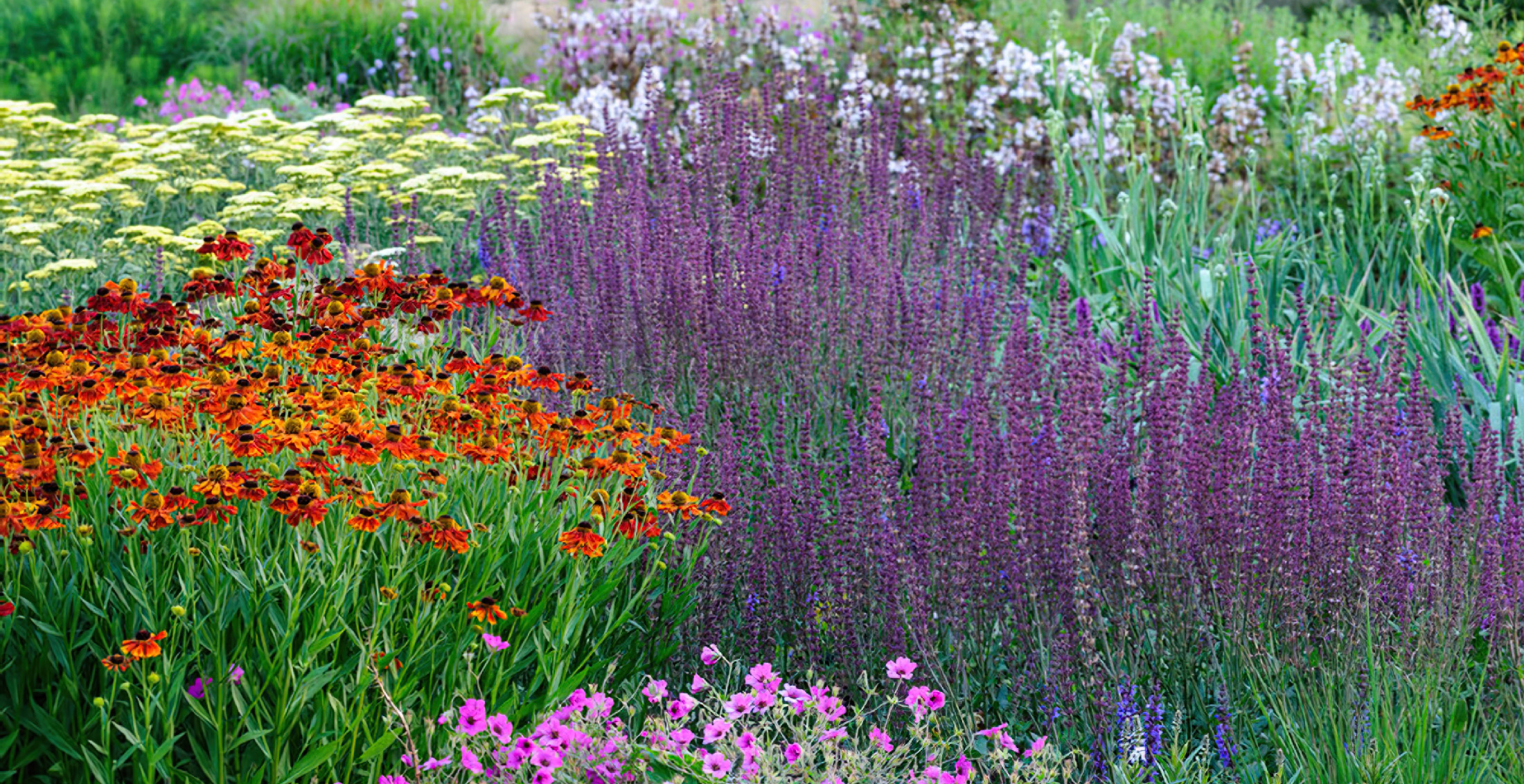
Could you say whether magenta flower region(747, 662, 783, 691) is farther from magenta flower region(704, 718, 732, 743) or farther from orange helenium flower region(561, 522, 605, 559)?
orange helenium flower region(561, 522, 605, 559)

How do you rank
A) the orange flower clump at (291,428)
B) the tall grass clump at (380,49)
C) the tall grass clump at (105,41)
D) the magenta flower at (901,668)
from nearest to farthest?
the orange flower clump at (291,428), the magenta flower at (901,668), the tall grass clump at (380,49), the tall grass clump at (105,41)

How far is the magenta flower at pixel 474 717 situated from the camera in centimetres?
212

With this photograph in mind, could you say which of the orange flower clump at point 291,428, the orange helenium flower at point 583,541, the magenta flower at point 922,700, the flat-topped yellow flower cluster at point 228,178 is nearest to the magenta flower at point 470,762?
the orange flower clump at point 291,428

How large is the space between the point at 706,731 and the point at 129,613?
1003 millimetres

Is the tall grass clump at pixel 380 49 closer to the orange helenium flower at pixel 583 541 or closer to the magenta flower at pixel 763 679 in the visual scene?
the orange helenium flower at pixel 583 541

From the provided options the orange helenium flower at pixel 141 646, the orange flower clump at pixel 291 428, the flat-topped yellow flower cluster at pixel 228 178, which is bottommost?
the flat-topped yellow flower cluster at pixel 228 178

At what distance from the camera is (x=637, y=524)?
2639mm

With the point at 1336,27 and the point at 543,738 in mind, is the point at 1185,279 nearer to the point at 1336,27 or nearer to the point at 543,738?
the point at 543,738

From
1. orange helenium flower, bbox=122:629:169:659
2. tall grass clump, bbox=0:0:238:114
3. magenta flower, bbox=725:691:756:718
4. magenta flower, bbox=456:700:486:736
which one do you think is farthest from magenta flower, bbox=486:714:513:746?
tall grass clump, bbox=0:0:238:114

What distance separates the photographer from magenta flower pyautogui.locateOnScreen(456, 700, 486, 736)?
2123mm

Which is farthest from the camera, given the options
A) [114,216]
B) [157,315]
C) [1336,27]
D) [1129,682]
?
[1336,27]

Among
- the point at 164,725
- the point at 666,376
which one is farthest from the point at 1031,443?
the point at 164,725

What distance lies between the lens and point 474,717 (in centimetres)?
218

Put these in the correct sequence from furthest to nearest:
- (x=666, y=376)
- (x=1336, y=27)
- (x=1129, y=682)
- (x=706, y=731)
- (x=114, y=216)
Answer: (x=1336, y=27)
(x=114, y=216)
(x=666, y=376)
(x=1129, y=682)
(x=706, y=731)
